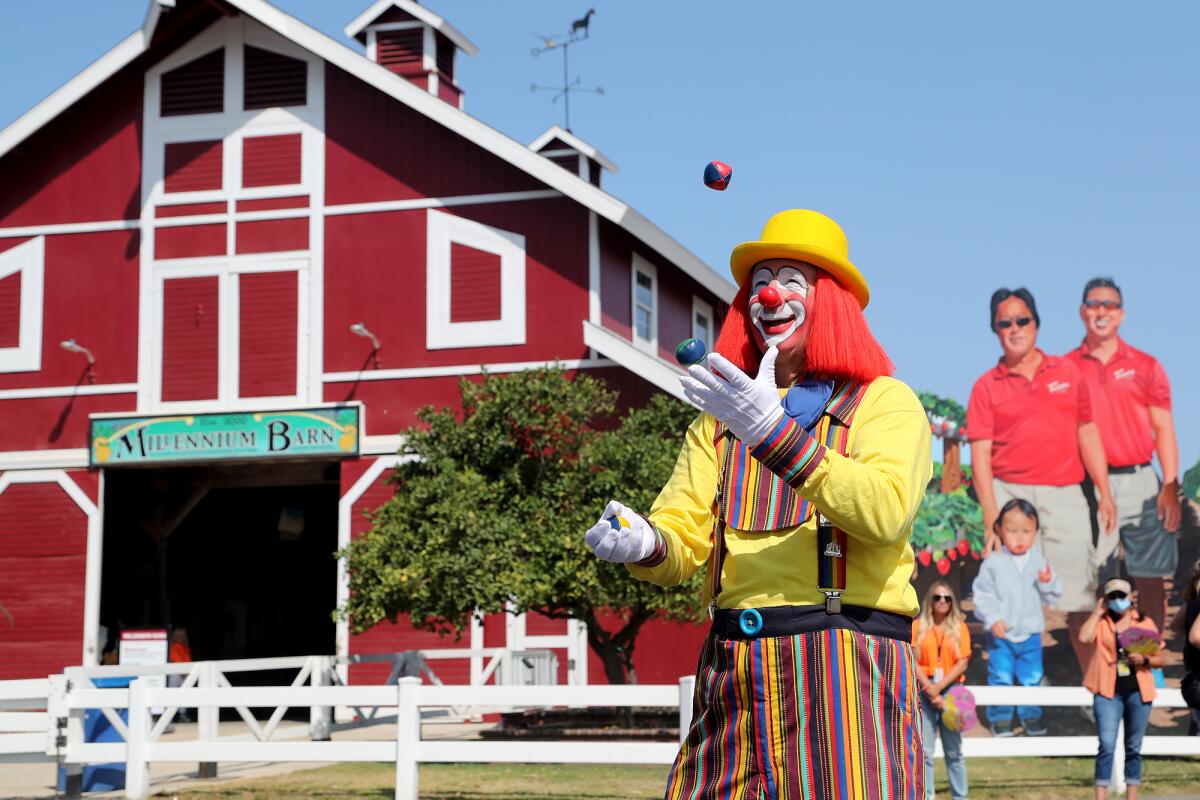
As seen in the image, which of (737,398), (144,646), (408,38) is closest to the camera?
(737,398)

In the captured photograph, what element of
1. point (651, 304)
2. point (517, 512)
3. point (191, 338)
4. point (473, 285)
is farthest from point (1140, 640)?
point (191, 338)

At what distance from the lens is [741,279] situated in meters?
3.99

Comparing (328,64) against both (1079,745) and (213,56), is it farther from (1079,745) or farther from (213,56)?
(1079,745)

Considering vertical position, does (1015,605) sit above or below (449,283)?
below

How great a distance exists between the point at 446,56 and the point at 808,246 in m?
20.3

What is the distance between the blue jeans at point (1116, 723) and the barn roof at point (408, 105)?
10.1 metres

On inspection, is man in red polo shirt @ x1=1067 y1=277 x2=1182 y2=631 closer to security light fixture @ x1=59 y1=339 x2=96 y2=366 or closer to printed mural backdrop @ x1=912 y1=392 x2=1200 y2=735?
printed mural backdrop @ x1=912 y1=392 x2=1200 y2=735

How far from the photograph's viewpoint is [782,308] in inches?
Result: 147

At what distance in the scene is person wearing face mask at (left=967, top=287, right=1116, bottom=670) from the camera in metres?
17.0

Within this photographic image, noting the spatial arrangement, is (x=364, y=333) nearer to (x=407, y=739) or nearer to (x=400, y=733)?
(x=400, y=733)

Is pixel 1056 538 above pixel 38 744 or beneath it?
above

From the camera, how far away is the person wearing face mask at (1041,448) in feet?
55.9

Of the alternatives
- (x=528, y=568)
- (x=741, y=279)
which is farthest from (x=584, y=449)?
(x=741, y=279)

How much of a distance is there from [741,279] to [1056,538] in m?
14.1
